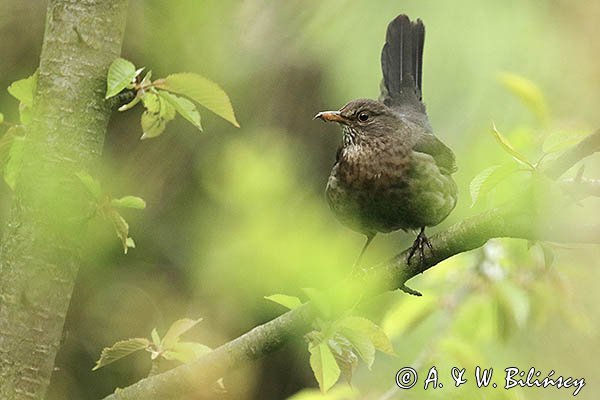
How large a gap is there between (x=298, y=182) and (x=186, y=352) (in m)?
1.73

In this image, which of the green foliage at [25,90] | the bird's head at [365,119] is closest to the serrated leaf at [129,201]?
the green foliage at [25,90]

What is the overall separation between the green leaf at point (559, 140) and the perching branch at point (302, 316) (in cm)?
15

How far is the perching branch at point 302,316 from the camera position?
177 cm

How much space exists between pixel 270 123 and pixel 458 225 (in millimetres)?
2499

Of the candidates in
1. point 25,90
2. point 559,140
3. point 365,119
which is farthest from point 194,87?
point 365,119

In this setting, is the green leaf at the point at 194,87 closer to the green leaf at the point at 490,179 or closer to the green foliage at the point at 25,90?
the green foliage at the point at 25,90

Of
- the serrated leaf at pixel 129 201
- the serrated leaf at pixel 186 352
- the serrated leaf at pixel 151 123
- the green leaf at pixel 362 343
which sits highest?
the serrated leaf at pixel 151 123

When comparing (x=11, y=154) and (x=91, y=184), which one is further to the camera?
(x=11, y=154)

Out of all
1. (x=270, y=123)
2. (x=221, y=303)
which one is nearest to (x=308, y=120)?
(x=270, y=123)

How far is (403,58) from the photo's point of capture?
3203 millimetres

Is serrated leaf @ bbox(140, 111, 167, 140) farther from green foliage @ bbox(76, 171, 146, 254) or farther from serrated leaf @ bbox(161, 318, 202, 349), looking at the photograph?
serrated leaf @ bbox(161, 318, 202, 349)

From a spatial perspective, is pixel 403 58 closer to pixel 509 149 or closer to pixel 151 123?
pixel 151 123

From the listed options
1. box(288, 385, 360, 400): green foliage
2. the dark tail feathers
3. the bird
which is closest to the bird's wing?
the bird

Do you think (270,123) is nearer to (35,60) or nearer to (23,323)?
(35,60)
